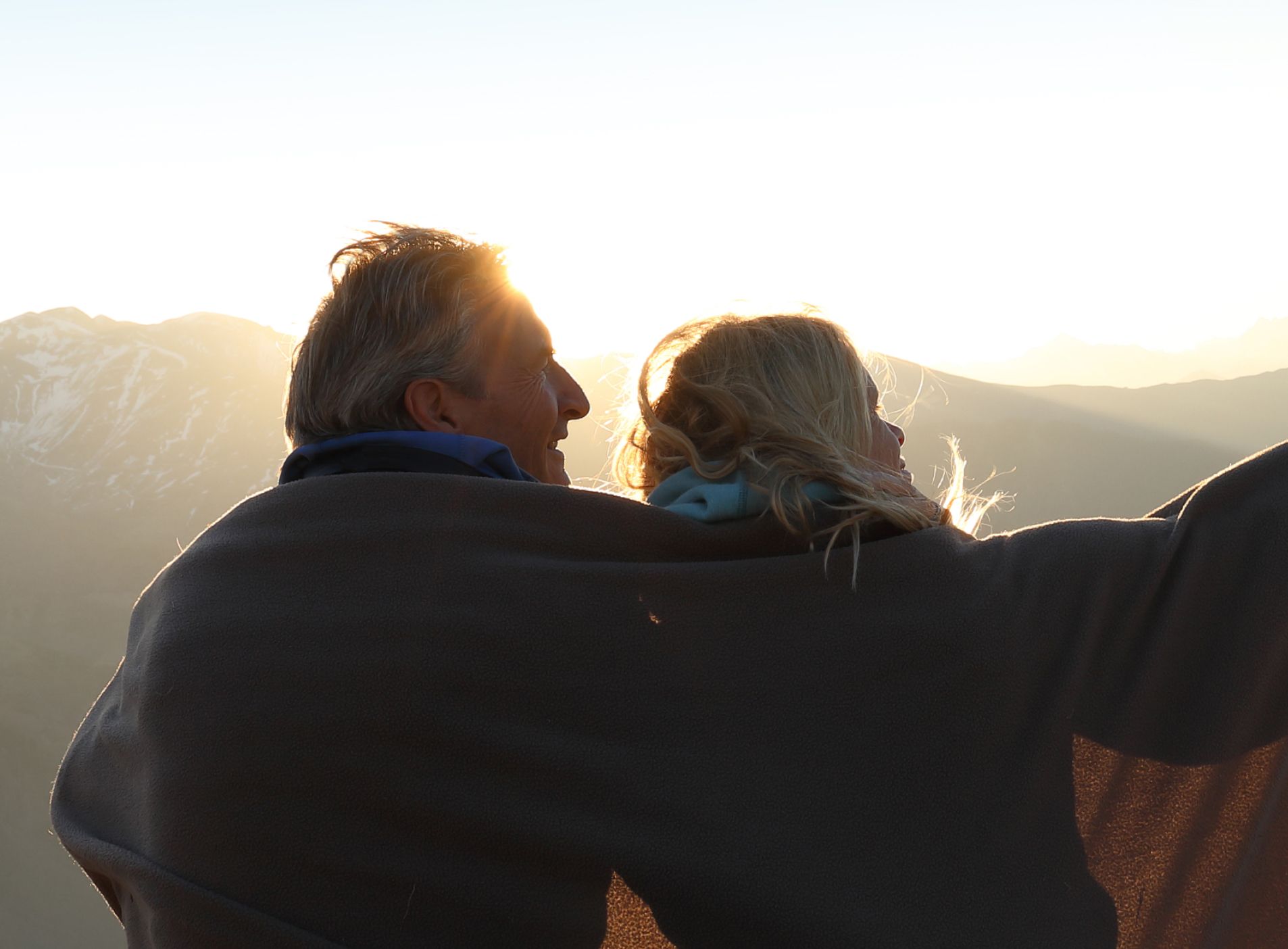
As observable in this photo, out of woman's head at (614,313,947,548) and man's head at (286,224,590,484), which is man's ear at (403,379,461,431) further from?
woman's head at (614,313,947,548)

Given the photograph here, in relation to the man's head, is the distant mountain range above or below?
below

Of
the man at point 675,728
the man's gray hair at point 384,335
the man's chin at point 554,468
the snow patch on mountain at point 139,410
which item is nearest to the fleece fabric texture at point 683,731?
the man at point 675,728

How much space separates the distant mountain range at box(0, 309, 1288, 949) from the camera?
28875 mm

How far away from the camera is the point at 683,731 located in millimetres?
1329

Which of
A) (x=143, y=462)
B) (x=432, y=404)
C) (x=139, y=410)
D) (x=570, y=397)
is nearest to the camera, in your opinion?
(x=432, y=404)

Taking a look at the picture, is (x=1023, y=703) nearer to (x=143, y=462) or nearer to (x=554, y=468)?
(x=554, y=468)

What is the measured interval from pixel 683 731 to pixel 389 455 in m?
0.57

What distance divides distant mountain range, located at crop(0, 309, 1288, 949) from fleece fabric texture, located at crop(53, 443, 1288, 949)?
24722 mm

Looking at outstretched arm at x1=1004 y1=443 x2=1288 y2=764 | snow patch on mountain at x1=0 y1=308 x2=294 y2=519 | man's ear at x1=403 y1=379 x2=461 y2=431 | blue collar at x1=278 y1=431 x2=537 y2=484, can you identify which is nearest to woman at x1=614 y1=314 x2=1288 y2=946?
outstretched arm at x1=1004 y1=443 x2=1288 y2=764

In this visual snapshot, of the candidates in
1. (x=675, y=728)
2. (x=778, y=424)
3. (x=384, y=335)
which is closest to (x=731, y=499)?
(x=778, y=424)

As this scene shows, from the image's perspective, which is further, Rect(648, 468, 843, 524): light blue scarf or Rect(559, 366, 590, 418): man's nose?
Rect(559, 366, 590, 418): man's nose

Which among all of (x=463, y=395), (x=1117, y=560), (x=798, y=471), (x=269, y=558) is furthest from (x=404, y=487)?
(x=1117, y=560)

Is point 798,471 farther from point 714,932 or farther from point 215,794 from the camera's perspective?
point 215,794

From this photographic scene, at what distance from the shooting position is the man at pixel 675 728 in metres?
1.29
